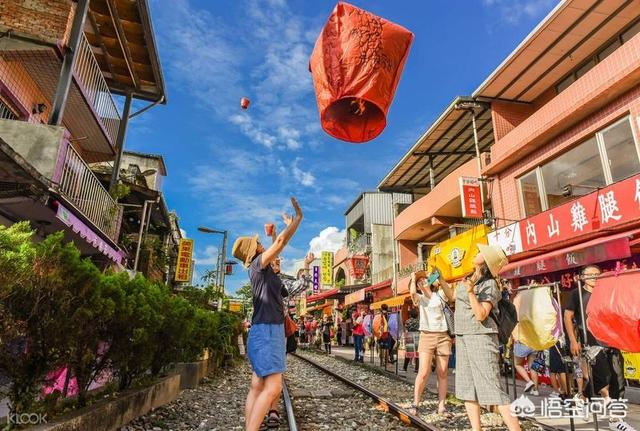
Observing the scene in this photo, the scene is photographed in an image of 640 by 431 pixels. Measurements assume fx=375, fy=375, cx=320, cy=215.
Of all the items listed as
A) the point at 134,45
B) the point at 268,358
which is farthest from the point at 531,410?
the point at 134,45

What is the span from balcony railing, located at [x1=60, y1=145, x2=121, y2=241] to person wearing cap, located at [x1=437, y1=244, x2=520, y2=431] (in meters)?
7.91

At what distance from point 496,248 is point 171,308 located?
15.2 ft

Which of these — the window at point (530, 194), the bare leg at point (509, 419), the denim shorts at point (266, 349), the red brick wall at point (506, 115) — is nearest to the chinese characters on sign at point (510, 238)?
the window at point (530, 194)

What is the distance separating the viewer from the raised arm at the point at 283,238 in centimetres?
340

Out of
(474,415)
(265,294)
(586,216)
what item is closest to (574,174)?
(586,216)

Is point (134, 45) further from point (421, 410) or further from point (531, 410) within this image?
point (531, 410)

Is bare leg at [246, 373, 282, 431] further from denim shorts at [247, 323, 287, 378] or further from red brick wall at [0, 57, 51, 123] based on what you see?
red brick wall at [0, 57, 51, 123]

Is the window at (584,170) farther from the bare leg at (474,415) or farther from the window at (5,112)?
the window at (5,112)

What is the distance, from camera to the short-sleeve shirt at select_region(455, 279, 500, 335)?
3.58m

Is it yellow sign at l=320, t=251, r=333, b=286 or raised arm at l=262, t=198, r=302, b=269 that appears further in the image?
yellow sign at l=320, t=251, r=333, b=286

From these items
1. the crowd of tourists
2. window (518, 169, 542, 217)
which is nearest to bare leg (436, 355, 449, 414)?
the crowd of tourists

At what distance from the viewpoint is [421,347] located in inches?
229

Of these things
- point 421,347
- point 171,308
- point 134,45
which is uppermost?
point 134,45

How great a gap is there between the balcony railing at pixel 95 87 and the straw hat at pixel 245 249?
776cm
